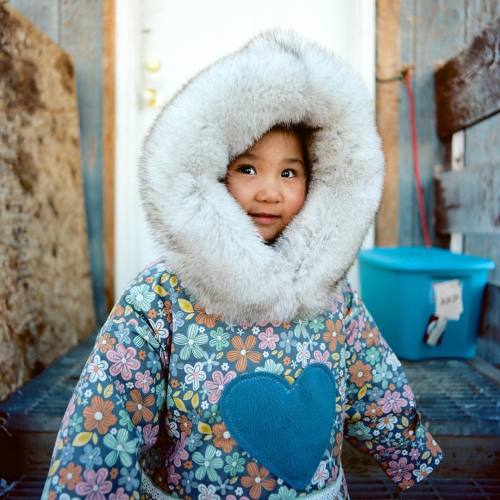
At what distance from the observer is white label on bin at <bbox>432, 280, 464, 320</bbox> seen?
73.9 inches

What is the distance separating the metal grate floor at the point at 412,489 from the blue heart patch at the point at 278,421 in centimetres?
64

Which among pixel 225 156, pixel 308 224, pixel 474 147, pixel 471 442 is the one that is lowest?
pixel 471 442

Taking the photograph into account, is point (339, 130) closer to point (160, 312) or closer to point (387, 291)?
point (160, 312)

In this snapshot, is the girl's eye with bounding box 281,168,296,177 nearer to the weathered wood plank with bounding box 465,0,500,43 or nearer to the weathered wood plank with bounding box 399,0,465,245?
the weathered wood plank with bounding box 399,0,465,245

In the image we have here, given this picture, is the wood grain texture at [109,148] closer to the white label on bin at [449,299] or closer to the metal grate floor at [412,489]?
the metal grate floor at [412,489]

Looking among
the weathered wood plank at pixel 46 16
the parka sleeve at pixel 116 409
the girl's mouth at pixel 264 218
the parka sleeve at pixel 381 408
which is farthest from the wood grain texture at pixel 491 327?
the weathered wood plank at pixel 46 16

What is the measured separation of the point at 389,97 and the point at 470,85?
431 millimetres

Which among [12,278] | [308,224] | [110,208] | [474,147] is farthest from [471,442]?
[110,208]

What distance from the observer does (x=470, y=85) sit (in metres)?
2.09

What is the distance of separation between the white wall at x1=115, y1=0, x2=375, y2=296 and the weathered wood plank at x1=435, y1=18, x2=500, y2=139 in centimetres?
49

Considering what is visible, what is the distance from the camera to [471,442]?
4.74 feet

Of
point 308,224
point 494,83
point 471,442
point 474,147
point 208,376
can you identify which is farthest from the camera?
point 474,147

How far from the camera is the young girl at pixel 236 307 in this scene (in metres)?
0.83

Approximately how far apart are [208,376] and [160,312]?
148mm
